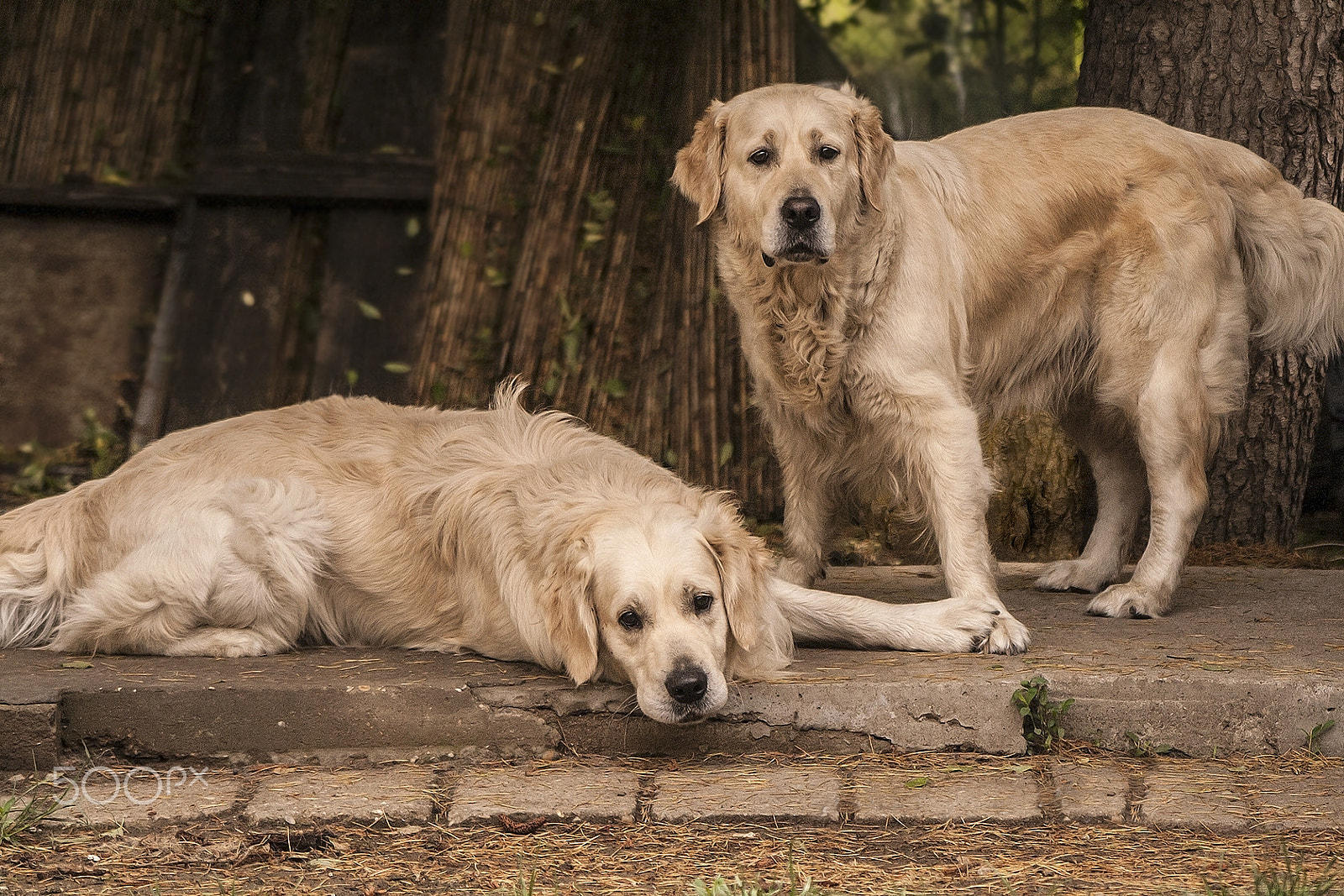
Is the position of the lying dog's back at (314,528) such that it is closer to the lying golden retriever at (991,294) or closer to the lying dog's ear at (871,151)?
the lying golden retriever at (991,294)

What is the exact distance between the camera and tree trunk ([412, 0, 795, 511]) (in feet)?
19.7

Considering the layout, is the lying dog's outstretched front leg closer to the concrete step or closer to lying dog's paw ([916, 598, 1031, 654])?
lying dog's paw ([916, 598, 1031, 654])

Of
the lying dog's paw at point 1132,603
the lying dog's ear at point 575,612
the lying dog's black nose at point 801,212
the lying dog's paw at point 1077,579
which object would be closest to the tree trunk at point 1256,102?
the lying dog's paw at point 1077,579

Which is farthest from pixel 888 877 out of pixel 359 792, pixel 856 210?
pixel 856 210

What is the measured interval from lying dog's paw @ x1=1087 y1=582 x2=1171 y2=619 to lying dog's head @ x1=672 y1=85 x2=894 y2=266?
145 cm

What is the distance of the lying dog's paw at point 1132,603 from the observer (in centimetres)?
443

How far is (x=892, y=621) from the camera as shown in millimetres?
3994

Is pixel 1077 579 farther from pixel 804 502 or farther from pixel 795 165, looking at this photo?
pixel 795 165

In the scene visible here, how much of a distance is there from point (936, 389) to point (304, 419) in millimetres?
2003

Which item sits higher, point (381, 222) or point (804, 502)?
point (381, 222)

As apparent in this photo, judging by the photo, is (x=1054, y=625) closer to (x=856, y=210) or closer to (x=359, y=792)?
(x=856, y=210)

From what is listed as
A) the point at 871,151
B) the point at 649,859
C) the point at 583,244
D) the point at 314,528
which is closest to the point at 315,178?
the point at 583,244

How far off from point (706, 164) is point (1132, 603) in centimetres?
197

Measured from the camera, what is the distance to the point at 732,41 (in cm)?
577
